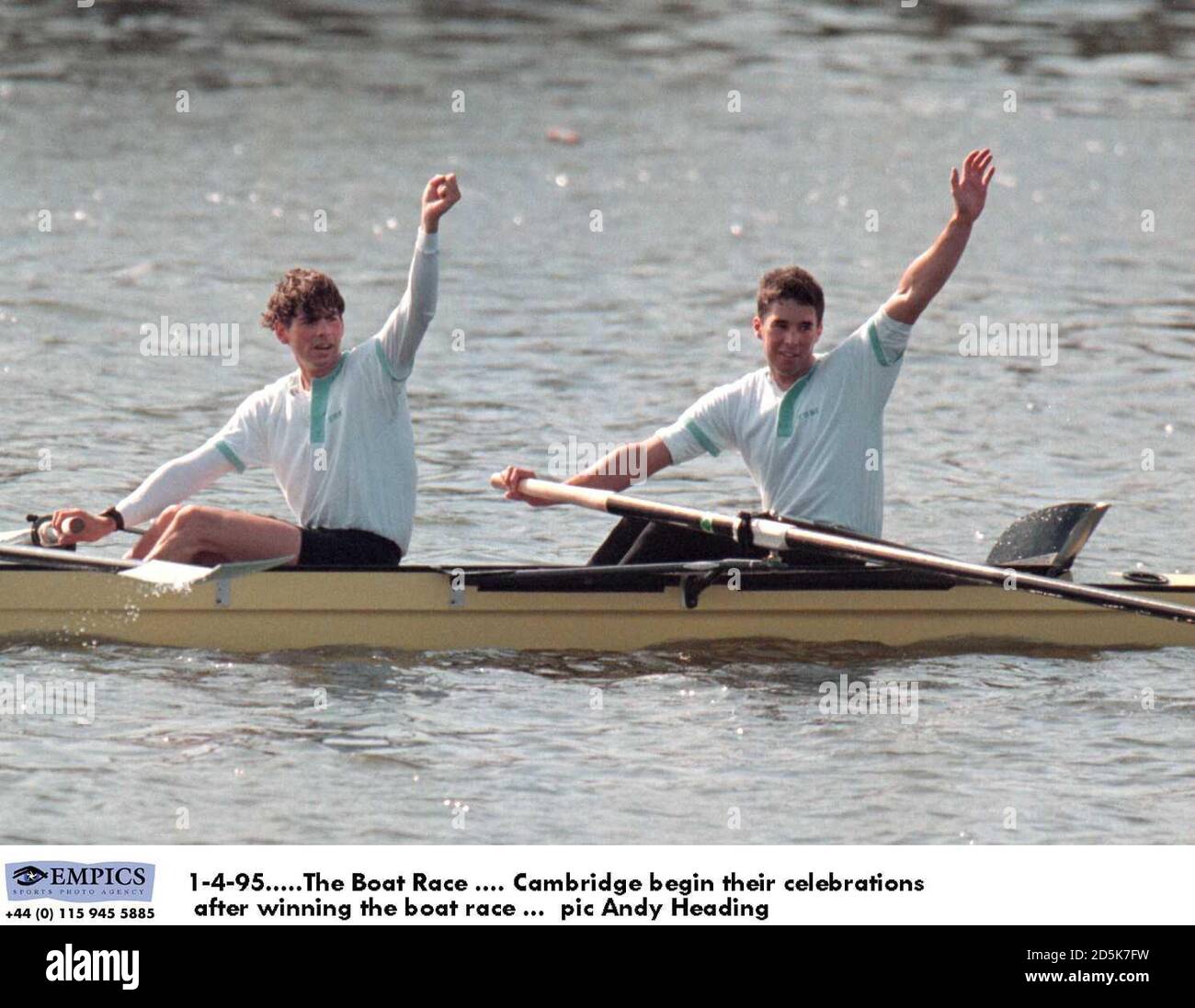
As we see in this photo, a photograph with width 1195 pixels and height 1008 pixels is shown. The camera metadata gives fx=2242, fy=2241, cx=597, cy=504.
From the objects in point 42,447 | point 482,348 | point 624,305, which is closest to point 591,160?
point 624,305

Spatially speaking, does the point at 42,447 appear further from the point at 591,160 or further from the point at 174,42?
the point at 174,42

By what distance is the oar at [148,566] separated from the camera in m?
9.46

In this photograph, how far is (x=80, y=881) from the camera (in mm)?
7004

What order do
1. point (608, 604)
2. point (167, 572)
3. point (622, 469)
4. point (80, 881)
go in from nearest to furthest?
point (80, 881), point (167, 572), point (622, 469), point (608, 604)

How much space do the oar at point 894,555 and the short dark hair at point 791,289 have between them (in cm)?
93

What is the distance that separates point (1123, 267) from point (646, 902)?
15.4 meters

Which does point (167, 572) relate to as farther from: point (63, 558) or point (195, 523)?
point (63, 558)

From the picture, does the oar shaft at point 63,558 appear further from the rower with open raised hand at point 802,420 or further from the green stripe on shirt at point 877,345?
the green stripe on shirt at point 877,345

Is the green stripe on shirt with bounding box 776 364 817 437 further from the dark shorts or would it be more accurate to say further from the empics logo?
the empics logo

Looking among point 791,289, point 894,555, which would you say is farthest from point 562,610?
point 791,289

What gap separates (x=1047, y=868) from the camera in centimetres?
742

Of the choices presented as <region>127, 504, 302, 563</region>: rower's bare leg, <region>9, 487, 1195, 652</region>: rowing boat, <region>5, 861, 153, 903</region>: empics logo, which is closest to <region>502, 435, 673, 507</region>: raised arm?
<region>9, 487, 1195, 652</region>: rowing boat

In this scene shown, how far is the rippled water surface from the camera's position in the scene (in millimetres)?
8883

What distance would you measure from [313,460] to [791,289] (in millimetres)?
2162
